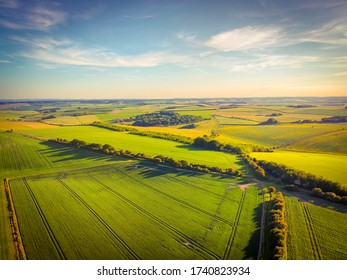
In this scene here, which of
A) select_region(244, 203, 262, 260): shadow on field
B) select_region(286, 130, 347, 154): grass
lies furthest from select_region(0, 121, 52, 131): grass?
select_region(286, 130, 347, 154): grass

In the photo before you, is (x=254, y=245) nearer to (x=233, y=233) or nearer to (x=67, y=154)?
(x=233, y=233)

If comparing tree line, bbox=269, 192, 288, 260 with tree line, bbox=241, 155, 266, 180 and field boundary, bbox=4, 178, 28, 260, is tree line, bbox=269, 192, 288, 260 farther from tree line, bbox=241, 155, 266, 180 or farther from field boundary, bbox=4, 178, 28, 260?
field boundary, bbox=4, 178, 28, 260

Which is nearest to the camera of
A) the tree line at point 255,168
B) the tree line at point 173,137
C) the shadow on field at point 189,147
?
the tree line at point 255,168

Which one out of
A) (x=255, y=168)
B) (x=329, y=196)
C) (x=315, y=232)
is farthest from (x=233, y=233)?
(x=255, y=168)

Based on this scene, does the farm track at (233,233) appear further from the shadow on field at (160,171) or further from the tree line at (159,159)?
the tree line at (159,159)

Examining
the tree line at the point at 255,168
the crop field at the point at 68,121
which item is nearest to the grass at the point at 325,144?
the tree line at the point at 255,168
